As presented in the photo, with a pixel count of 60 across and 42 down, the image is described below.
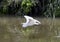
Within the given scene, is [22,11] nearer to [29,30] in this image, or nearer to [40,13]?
[40,13]

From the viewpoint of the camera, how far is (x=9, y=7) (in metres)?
23.7

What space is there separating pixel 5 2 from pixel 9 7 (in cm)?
56

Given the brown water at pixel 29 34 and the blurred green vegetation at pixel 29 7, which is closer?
the brown water at pixel 29 34

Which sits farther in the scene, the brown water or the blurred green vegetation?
the blurred green vegetation

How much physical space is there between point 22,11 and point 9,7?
1.44 meters

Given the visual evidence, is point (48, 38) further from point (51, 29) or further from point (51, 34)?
point (51, 29)

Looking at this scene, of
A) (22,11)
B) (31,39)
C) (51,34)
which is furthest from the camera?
(22,11)

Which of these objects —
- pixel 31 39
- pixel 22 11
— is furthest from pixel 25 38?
pixel 22 11

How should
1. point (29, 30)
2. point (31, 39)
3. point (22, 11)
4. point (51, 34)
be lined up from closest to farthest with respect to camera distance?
point (31, 39) < point (51, 34) < point (29, 30) < point (22, 11)

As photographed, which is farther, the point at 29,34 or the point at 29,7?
the point at 29,7

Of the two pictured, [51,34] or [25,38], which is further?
[51,34]

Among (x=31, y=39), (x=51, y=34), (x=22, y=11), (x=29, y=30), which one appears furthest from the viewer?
→ (x=22, y=11)

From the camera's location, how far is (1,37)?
12984 mm

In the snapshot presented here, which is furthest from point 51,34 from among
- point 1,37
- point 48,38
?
point 1,37
